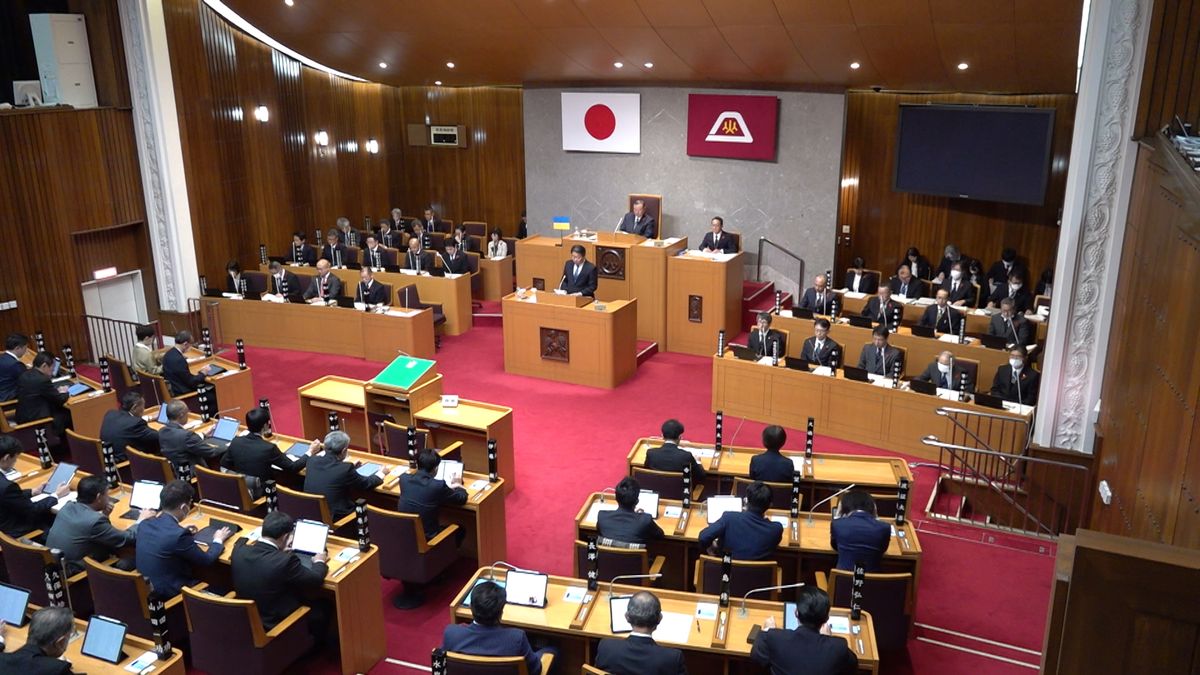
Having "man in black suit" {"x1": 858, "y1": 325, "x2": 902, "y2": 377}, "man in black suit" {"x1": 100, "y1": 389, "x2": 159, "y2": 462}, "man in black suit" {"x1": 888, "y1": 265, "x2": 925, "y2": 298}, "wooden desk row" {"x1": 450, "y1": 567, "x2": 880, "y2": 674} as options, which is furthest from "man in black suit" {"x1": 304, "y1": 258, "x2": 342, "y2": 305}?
"wooden desk row" {"x1": 450, "y1": 567, "x2": 880, "y2": 674}

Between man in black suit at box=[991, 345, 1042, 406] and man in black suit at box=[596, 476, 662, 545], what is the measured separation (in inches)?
215

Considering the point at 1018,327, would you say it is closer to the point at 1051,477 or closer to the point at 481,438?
the point at 1051,477

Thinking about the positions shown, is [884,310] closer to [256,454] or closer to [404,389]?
[404,389]

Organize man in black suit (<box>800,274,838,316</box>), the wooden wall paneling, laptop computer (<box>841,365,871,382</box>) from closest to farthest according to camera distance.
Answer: laptop computer (<box>841,365,871,382</box>) → man in black suit (<box>800,274,838,316</box>) → the wooden wall paneling

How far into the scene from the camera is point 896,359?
35.3 ft

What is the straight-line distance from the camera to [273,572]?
591 cm

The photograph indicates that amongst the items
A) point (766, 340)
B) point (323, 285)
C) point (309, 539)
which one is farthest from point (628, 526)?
point (323, 285)

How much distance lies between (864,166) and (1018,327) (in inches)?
224

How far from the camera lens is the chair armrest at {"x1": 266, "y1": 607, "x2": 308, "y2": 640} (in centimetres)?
587

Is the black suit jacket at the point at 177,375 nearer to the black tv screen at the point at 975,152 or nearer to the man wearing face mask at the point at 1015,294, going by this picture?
the man wearing face mask at the point at 1015,294

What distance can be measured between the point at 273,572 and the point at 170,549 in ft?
3.07

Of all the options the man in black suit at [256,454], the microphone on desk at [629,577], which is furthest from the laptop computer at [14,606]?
the microphone on desk at [629,577]

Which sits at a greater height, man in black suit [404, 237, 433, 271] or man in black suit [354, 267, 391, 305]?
man in black suit [404, 237, 433, 271]

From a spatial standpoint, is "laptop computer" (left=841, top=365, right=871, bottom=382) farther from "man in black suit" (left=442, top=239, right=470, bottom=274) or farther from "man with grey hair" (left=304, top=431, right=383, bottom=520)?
"man in black suit" (left=442, top=239, right=470, bottom=274)
